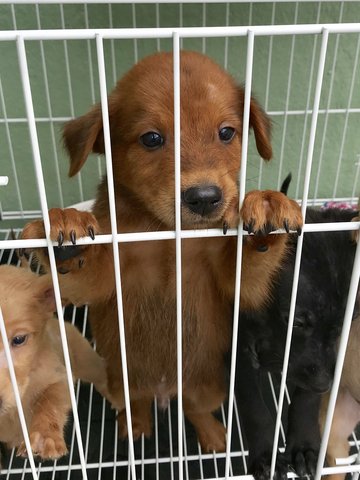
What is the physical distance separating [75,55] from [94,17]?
0.18 meters

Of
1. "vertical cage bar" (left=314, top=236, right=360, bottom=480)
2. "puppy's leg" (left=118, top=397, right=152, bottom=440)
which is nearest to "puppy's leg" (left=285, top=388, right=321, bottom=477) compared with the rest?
"vertical cage bar" (left=314, top=236, right=360, bottom=480)

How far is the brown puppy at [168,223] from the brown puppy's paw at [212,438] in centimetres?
8

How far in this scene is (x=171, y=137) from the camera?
115 centimetres

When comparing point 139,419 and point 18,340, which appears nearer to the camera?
point 18,340

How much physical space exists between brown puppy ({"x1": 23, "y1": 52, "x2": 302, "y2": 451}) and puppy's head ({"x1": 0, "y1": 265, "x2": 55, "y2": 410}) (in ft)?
0.36

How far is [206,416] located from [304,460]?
45cm

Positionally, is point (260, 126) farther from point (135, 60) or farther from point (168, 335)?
point (135, 60)

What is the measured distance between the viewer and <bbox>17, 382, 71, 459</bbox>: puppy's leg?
4.00 ft

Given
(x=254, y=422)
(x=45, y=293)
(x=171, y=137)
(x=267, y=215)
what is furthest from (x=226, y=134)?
(x=254, y=422)

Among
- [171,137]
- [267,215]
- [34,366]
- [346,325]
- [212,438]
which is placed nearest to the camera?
[267,215]

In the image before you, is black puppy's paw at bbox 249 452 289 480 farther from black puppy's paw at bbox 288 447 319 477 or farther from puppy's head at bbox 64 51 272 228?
puppy's head at bbox 64 51 272 228

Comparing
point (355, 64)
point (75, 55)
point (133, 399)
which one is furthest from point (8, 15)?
point (133, 399)

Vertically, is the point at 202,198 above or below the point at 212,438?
above

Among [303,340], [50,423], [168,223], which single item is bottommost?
[50,423]
